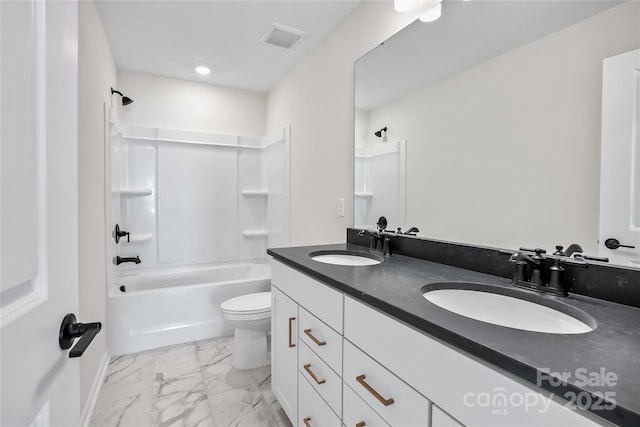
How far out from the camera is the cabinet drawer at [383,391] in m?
0.75

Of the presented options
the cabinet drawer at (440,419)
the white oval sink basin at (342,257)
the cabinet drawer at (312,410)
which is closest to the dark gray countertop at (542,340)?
the cabinet drawer at (440,419)

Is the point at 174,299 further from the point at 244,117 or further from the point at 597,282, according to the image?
the point at 597,282

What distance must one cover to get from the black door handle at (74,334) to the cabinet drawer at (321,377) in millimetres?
772

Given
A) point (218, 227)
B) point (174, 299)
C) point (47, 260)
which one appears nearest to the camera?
point (47, 260)

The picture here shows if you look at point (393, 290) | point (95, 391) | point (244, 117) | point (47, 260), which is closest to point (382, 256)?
point (393, 290)

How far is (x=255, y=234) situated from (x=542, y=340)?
3163 mm

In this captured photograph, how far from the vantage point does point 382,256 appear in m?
1.62

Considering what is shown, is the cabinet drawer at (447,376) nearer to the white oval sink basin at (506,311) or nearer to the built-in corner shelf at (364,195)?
the white oval sink basin at (506,311)

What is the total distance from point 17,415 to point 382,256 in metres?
1.41

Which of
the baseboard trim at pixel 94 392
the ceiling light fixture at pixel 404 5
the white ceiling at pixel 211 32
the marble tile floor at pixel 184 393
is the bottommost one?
the marble tile floor at pixel 184 393

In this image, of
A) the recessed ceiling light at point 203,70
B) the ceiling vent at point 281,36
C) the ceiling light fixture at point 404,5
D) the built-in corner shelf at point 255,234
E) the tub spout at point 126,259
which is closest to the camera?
the ceiling light fixture at point 404,5

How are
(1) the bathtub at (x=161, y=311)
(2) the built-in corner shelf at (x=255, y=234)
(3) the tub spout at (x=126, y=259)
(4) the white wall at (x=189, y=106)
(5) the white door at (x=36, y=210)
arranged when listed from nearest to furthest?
(5) the white door at (x=36, y=210), (1) the bathtub at (x=161, y=311), (3) the tub spout at (x=126, y=259), (4) the white wall at (x=189, y=106), (2) the built-in corner shelf at (x=255, y=234)

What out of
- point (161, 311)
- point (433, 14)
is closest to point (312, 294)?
point (433, 14)

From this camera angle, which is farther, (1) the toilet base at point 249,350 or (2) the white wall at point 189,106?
(2) the white wall at point 189,106
